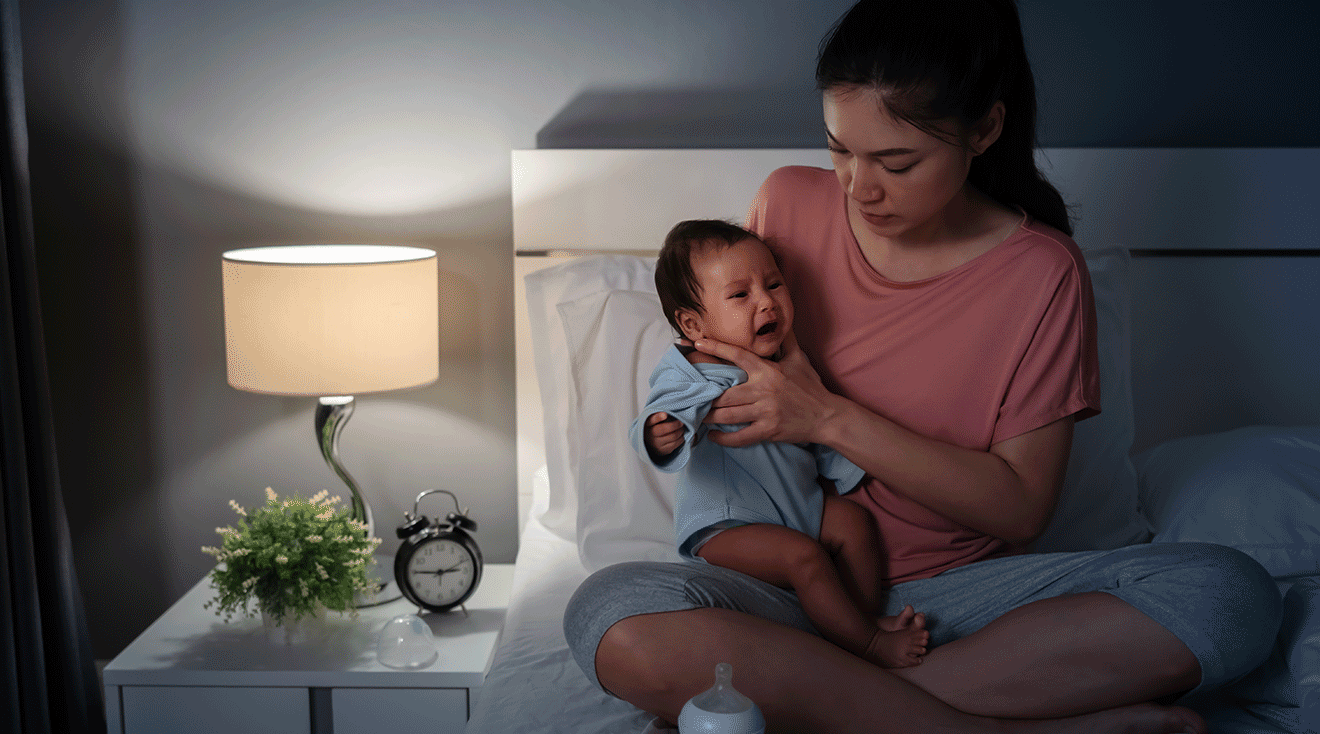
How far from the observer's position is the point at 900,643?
1.14m

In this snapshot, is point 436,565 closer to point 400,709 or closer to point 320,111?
point 400,709

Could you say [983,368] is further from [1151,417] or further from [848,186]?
[1151,417]

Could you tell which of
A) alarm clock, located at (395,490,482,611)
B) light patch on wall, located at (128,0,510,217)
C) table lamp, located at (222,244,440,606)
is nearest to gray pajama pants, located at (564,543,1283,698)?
alarm clock, located at (395,490,482,611)

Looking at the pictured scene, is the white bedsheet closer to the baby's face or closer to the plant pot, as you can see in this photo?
the plant pot

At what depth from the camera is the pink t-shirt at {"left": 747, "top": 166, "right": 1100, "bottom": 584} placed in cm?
124

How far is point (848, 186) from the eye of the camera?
3.92 feet

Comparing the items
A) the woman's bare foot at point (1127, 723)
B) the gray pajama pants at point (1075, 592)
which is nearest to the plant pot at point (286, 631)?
the gray pajama pants at point (1075, 592)

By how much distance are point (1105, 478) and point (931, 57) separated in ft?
2.82

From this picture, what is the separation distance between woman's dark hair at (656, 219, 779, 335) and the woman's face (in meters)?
0.17

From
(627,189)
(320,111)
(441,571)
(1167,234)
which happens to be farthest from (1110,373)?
(320,111)

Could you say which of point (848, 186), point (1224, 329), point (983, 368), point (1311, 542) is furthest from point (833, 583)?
point (1224, 329)

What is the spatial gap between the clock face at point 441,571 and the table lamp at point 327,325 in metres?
0.08

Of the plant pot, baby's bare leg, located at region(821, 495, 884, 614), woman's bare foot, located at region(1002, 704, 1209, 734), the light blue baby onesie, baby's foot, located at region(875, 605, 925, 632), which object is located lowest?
the plant pot

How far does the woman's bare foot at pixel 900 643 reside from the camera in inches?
44.4
